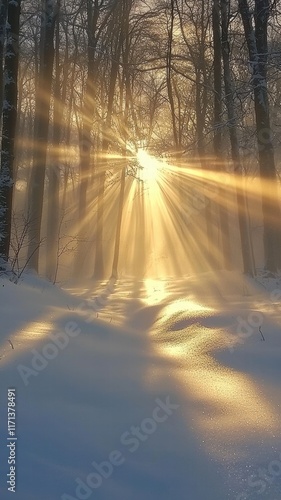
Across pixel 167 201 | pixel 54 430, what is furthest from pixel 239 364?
pixel 167 201

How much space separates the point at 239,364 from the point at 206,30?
1717 cm

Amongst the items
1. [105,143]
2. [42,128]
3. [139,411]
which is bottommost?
[139,411]

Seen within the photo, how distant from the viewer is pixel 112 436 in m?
2.29

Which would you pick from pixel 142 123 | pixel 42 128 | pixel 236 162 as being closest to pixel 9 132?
pixel 42 128

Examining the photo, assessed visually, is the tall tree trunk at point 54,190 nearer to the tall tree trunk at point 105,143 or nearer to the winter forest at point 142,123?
the winter forest at point 142,123

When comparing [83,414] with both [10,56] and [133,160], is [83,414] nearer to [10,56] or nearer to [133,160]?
Answer: [10,56]

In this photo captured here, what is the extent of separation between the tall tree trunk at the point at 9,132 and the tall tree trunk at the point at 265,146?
17.5 ft

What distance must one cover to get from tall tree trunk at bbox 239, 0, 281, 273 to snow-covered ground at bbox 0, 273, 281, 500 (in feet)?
22.3

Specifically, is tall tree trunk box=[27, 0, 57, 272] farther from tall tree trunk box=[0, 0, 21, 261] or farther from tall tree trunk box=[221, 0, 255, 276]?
tall tree trunk box=[221, 0, 255, 276]

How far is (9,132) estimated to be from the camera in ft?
25.5

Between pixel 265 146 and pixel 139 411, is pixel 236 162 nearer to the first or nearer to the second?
pixel 265 146

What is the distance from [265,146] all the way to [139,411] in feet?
31.1

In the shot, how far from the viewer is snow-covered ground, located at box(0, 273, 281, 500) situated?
6.25 ft

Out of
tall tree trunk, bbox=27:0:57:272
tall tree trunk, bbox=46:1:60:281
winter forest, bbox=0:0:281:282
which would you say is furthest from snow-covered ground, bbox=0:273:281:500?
tall tree trunk, bbox=46:1:60:281
